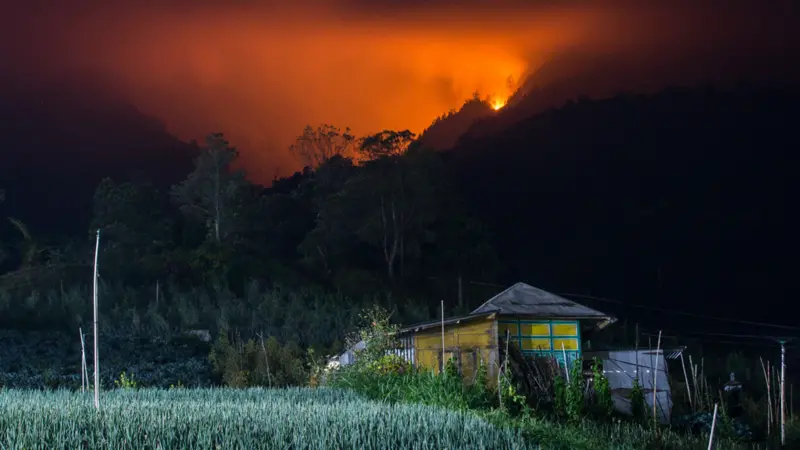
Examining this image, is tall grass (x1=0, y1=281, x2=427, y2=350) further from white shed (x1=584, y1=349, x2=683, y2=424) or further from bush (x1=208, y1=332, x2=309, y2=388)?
white shed (x1=584, y1=349, x2=683, y2=424)

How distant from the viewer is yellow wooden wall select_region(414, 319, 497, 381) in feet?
61.9

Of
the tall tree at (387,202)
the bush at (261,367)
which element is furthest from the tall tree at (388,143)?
the bush at (261,367)

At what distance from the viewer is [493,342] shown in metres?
18.8

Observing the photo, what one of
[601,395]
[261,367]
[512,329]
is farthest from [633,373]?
[261,367]

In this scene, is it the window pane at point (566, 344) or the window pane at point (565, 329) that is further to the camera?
the window pane at point (565, 329)

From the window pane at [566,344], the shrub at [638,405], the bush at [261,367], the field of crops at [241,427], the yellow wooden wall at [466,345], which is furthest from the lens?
the bush at [261,367]

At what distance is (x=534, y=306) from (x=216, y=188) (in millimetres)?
27819

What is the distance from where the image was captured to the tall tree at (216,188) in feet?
148

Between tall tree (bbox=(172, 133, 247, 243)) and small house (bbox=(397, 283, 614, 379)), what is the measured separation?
83.0ft

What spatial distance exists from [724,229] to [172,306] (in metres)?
27.6

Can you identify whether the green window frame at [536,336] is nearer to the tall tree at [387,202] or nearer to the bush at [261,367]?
Result: the bush at [261,367]

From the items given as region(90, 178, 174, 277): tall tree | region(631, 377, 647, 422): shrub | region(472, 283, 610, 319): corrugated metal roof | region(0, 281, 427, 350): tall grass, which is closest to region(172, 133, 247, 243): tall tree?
region(90, 178, 174, 277): tall tree

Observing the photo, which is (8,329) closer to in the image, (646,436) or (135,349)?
(135,349)

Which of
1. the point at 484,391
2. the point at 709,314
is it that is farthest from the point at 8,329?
the point at 709,314
